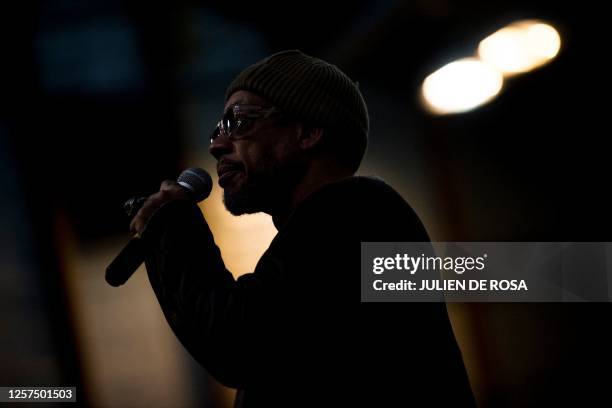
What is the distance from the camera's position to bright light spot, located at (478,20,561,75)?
8.33 ft

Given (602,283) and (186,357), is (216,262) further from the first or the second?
(186,357)

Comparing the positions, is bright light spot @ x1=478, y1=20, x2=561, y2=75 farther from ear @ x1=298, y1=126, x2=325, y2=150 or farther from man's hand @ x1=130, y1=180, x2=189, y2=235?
man's hand @ x1=130, y1=180, x2=189, y2=235

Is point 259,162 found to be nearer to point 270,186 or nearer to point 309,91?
point 270,186

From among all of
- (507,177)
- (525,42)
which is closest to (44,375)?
(507,177)

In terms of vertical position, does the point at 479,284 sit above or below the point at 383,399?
above

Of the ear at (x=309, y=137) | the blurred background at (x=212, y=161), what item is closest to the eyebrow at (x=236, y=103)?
the ear at (x=309, y=137)

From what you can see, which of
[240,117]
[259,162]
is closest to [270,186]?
[259,162]

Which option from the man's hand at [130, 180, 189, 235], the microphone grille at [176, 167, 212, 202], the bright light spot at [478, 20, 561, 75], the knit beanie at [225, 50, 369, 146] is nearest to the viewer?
the man's hand at [130, 180, 189, 235]

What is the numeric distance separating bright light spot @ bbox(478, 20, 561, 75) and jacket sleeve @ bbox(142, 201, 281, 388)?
2.16m

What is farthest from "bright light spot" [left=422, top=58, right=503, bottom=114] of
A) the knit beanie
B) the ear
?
the ear

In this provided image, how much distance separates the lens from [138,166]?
2895mm

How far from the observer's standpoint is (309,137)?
4.02 ft

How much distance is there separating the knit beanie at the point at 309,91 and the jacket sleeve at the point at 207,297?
1.33 feet

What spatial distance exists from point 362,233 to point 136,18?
236 centimetres
